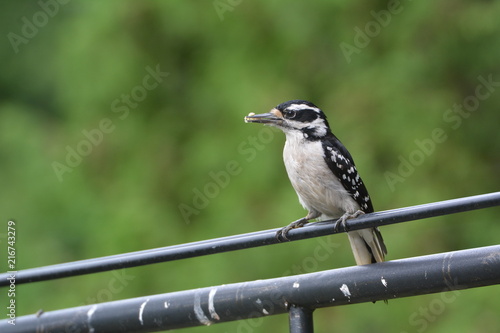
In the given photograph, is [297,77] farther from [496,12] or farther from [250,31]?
[496,12]

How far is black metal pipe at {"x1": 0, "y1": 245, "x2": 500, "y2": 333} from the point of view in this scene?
2295 mm

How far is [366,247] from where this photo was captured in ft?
15.3

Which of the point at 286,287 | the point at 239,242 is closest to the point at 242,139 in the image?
the point at 239,242

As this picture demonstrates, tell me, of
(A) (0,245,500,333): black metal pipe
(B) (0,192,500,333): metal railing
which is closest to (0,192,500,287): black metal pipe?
(B) (0,192,500,333): metal railing

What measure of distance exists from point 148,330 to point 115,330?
0.42 ft

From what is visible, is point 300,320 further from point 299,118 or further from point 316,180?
point 299,118

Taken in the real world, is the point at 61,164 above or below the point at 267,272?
above

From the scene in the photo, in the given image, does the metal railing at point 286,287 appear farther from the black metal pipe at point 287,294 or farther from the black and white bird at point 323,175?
the black and white bird at point 323,175

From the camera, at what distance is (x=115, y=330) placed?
9.11 ft

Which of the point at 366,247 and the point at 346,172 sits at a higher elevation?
the point at 346,172

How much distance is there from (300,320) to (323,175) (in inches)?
88.2

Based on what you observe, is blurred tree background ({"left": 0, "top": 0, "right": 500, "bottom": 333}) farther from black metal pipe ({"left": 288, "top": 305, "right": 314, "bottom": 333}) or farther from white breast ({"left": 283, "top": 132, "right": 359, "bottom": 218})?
black metal pipe ({"left": 288, "top": 305, "right": 314, "bottom": 333})

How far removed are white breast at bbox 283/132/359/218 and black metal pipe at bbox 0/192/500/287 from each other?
Result: 5.73 ft

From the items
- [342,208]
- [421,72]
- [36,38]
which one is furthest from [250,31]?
[36,38]
